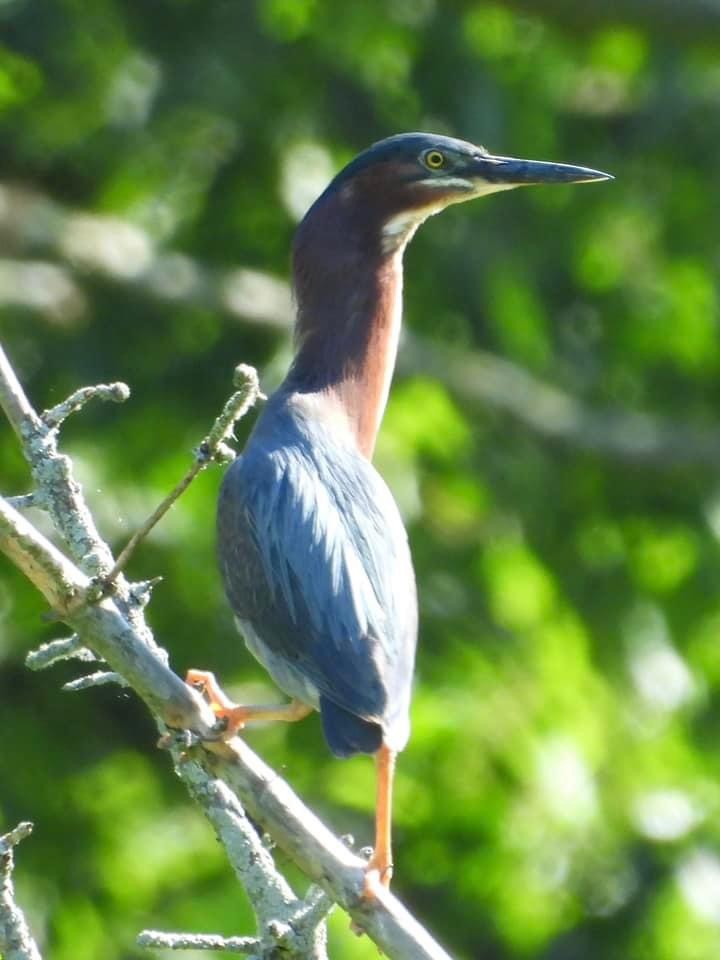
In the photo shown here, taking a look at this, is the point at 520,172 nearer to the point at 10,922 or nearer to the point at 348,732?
the point at 348,732

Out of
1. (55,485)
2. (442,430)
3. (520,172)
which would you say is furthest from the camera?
(442,430)

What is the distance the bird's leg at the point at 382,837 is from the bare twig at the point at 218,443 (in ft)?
2.12

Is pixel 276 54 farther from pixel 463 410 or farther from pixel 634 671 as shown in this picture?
pixel 634 671

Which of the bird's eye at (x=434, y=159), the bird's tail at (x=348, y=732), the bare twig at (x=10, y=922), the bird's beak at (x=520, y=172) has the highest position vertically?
the bird's eye at (x=434, y=159)

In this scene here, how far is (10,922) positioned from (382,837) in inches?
28.5

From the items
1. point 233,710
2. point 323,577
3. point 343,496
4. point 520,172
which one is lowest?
point 233,710

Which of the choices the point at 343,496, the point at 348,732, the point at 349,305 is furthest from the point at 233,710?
the point at 349,305

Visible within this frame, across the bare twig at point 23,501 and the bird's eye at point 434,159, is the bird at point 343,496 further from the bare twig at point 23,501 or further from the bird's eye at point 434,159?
the bare twig at point 23,501

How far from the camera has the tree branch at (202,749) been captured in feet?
10.7

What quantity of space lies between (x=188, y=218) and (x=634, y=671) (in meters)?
2.41

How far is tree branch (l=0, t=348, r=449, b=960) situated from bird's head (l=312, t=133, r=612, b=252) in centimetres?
175

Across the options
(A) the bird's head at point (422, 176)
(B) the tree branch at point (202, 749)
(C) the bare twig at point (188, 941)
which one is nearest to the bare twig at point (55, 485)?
(B) the tree branch at point (202, 749)

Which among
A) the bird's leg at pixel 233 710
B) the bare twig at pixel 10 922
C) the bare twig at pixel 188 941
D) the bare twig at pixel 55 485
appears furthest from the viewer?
the bird's leg at pixel 233 710

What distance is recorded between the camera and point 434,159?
16.0 feet
